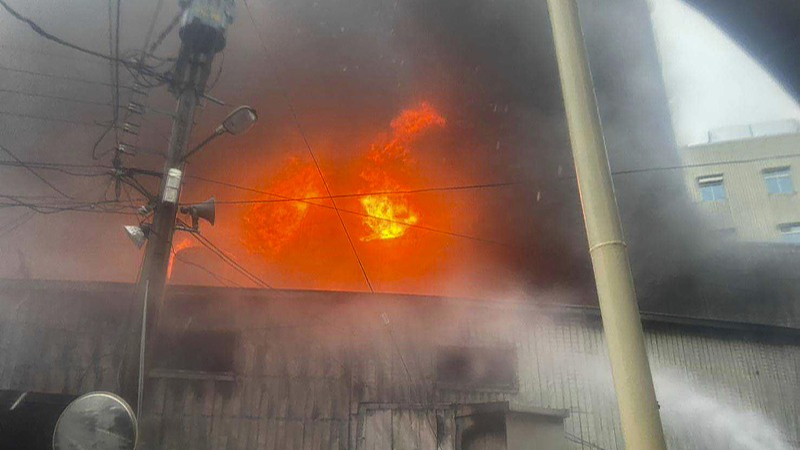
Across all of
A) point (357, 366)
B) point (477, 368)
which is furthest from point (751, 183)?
point (357, 366)

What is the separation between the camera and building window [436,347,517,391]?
1348 cm

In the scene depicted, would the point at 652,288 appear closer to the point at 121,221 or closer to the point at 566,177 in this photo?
the point at 566,177

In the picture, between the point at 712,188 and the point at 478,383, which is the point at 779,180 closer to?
the point at 712,188

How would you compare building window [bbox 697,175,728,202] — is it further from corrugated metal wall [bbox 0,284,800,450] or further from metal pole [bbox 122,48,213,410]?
metal pole [bbox 122,48,213,410]

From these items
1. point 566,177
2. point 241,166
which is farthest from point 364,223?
point 566,177

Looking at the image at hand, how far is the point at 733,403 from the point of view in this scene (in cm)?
1436

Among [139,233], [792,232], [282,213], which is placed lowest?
[139,233]

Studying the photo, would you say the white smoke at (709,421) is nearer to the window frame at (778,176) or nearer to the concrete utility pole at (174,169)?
the concrete utility pole at (174,169)

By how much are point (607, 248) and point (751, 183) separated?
135 feet

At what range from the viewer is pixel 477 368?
13641 millimetres

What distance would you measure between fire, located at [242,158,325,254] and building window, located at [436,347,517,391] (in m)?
9.90

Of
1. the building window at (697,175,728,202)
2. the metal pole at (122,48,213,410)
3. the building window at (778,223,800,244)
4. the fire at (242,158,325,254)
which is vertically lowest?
the metal pole at (122,48,213,410)

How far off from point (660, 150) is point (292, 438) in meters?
22.7

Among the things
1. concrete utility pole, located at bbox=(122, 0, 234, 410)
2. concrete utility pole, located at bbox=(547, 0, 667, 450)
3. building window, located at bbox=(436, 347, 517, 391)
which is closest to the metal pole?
concrete utility pole, located at bbox=(122, 0, 234, 410)
